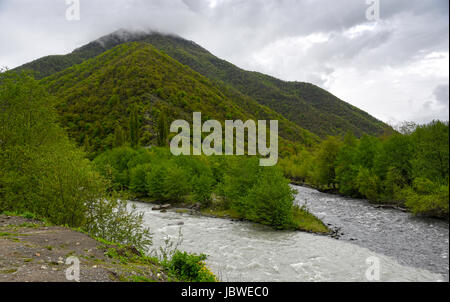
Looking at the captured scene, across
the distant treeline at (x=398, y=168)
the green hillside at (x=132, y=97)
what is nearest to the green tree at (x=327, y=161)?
the distant treeline at (x=398, y=168)

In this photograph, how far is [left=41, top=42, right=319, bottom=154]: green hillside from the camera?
298 feet

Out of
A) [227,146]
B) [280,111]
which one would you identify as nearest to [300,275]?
→ [227,146]

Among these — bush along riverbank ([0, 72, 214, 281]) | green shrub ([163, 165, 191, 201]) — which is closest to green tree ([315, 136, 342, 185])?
green shrub ([163, 165, 191, 201])

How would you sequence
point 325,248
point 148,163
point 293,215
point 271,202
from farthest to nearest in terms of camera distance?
point 148,163 → point 293,215 → point 271,202 → point 325,248

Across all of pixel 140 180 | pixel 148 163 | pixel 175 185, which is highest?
pixel 148 163

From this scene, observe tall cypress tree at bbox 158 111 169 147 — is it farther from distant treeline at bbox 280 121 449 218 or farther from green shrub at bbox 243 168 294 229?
green shrub at bbox 243 168 294 229

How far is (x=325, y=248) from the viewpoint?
66.8 feet

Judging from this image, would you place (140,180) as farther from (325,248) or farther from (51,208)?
(325,248)

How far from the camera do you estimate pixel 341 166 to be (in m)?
50.7

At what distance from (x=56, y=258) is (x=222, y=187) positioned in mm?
26798

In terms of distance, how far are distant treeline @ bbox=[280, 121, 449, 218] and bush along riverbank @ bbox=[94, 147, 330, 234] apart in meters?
9.16

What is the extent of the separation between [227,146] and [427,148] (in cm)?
5810

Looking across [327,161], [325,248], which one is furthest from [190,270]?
[327,161]

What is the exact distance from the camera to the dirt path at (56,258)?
762 centimetres
